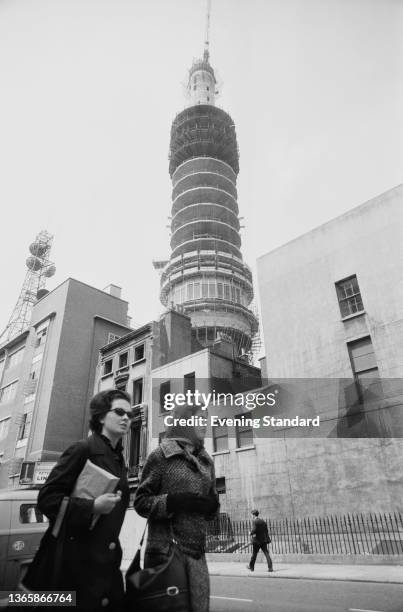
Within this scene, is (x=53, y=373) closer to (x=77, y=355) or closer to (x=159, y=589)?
(x=77, y=355)

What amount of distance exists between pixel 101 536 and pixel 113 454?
0.55m

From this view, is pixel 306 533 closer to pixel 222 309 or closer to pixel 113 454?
pixel 113 454

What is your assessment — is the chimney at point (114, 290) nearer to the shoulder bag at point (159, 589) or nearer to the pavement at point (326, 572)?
the pavement at point (326, 572)

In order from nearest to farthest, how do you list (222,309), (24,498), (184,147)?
1. (24,498)
2. (222,309)
3. (184,147)

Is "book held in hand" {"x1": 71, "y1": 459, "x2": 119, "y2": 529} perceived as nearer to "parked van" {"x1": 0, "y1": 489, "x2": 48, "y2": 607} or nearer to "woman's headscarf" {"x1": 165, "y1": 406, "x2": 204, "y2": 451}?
"woman's headscarf" {"x1": 165, "y1": 406, "x2": 204, "y2": 451}

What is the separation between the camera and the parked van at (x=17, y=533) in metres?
5.51

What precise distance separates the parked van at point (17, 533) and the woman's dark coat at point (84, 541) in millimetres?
3769

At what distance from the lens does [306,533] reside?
17.9 m

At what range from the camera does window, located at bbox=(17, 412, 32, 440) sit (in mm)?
36781

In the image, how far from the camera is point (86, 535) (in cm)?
256

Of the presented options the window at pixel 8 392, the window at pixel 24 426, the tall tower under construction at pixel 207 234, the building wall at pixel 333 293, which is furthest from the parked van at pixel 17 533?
the window at pixel 8 392

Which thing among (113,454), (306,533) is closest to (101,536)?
(113,454)

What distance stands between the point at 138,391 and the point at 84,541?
31.1 metres

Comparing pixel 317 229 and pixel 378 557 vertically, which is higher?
pixel 317 229
